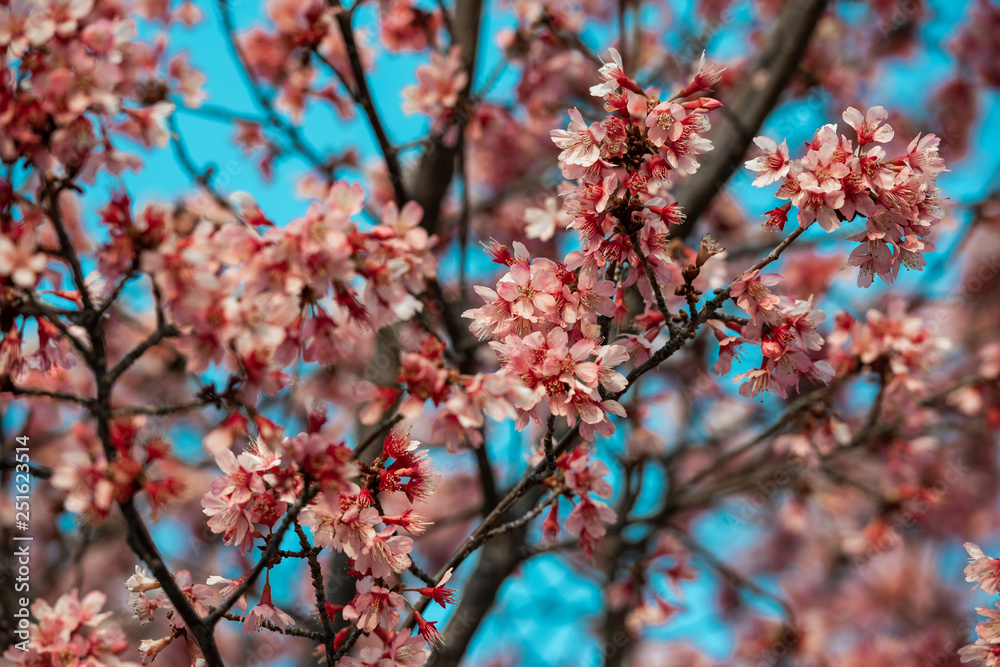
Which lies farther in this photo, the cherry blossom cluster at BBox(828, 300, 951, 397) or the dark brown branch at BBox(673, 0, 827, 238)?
the dark brown branch at BBox(673, 0, 827, 238)

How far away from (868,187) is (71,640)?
8.81ft

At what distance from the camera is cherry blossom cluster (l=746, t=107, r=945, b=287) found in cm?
186

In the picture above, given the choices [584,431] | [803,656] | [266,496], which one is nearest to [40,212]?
[266,496]

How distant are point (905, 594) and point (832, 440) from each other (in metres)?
6.20

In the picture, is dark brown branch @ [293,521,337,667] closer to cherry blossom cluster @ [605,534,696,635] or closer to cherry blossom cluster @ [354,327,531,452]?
cherry blossom cluster @ [354,327,531,452]

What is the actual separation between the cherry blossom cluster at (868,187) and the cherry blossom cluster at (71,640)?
2.38 metres

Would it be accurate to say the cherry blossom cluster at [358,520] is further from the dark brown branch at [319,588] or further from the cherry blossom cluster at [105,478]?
the cherry blossom cluster at [105,478]

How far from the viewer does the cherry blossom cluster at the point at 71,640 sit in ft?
6.40

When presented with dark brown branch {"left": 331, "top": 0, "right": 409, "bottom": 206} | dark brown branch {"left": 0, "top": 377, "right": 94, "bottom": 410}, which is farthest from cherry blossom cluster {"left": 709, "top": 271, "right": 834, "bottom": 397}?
dark brown branch {"left": 331, "top": 0, "right": 409, "bottom": 206}

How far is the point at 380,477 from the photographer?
191 cm

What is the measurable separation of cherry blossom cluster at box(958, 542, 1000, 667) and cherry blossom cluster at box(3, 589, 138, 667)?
8.82ft

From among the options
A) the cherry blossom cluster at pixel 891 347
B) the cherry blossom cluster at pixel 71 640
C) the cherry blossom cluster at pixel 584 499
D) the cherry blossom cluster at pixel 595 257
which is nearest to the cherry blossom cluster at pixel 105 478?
the cherry blossom cluster at pixel 71 640

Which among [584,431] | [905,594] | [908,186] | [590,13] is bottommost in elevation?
[584,431]

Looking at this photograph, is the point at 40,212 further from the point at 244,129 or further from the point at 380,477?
the point at 244,129
